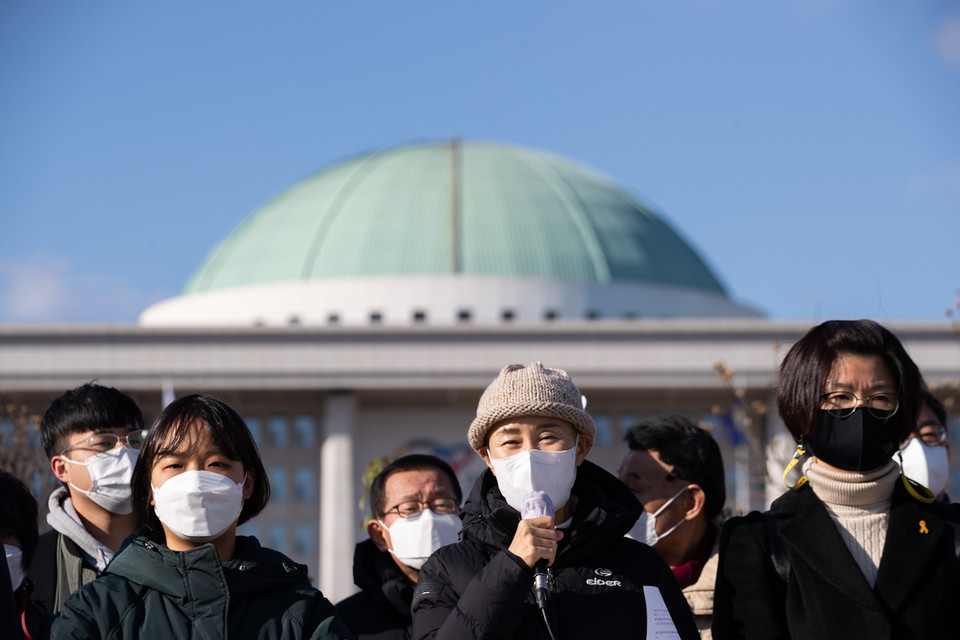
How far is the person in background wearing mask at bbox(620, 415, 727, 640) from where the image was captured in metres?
6.29

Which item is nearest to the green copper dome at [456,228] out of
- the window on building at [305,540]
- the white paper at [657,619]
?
the window on building at [305,540]

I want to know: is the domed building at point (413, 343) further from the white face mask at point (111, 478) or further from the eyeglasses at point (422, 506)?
the white face mask at point (111, 478)

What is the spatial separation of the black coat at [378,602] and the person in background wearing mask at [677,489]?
1019mm

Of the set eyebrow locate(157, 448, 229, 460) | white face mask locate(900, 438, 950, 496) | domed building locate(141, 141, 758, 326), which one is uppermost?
domed building locate(141, 141, 758, 326)

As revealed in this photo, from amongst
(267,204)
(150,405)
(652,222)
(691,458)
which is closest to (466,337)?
(150,405)

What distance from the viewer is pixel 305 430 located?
5112 cm

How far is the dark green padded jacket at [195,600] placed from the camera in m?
4.55

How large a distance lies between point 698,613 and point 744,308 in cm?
6434

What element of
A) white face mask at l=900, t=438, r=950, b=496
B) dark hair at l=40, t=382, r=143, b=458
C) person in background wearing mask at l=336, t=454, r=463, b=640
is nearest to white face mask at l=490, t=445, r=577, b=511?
person in background wearing mask at l=336, t=454, r=463, b=640

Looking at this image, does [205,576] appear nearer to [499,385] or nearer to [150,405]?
[499,385]

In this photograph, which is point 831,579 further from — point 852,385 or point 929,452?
point 929,452

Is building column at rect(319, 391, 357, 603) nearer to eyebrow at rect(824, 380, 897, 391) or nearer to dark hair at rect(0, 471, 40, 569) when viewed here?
dark hair at rect(0, 471, 40, 569)

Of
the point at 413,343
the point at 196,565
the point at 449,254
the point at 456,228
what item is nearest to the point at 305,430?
the point at 413,343

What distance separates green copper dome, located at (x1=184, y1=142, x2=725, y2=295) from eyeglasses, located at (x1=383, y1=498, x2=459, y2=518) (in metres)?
54.9
